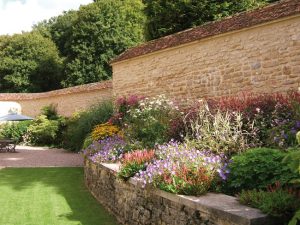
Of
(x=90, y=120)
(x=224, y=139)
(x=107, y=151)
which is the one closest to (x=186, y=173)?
(x=224, y=139)

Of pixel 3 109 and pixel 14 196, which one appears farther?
Answer: pixel 3 109

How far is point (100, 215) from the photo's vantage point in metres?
6.77

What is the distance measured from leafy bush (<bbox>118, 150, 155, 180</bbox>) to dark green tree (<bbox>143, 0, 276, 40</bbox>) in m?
9.21

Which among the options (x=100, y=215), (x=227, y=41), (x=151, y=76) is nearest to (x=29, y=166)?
(x=151, y=76)

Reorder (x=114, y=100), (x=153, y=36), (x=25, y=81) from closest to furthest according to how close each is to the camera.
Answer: (x=114, y=100) → (x=153, y=36) → (x=25, y=81)

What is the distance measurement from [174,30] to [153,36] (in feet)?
3.34

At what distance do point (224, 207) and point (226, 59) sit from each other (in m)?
5.89

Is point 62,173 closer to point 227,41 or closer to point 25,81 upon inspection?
point 227,41

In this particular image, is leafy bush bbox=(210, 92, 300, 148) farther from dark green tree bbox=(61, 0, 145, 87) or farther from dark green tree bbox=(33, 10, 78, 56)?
dark green tree bbox=(33, 10, 78, 56)

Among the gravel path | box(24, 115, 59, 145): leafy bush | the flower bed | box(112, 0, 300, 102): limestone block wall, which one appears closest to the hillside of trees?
box(24, 115, 59, 145): leafy bush

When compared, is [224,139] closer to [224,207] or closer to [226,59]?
[224,207]

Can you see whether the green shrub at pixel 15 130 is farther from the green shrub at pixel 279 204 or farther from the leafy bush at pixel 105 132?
the green shrub at pixel 279 204

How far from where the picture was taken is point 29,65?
3553 centimetres

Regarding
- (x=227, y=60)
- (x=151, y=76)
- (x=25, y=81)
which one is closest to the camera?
(x=227, y=60)
